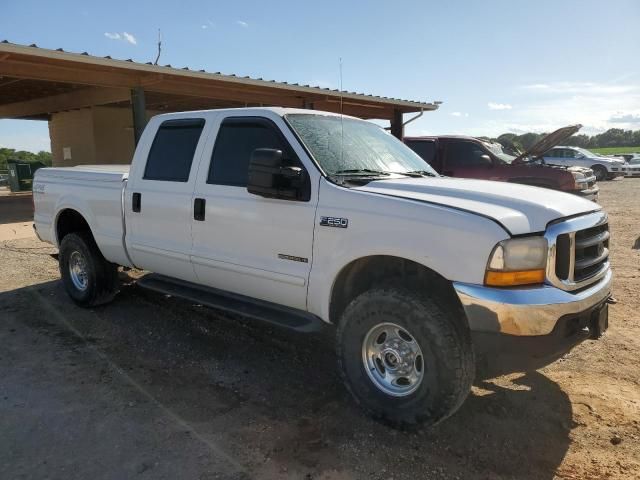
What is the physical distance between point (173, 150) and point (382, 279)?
2287mm

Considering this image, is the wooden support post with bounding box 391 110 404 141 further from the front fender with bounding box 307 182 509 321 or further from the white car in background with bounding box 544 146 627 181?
the front fender with bounding box 307 182 509 321

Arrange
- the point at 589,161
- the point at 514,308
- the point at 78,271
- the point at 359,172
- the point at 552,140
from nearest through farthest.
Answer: the point at 514,308 < the point at 359,172 < the point at 78,271 < the point at 552,140 < the point at 589,161

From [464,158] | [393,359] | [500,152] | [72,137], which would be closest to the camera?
[393,359]

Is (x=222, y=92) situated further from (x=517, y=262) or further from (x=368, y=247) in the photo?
(x=517, y=262)

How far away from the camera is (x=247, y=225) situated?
3.84m

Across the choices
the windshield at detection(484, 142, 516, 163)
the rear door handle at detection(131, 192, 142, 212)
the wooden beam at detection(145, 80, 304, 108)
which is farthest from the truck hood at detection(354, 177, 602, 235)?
the wooden beam at detection(145, 80, 304, 108)

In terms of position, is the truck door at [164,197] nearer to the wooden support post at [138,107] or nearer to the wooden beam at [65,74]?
the wooden beam at [65,74]

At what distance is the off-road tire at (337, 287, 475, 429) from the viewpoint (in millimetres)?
2908

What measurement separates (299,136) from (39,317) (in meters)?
3.57

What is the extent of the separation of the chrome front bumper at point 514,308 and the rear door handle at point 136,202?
310 centimetres

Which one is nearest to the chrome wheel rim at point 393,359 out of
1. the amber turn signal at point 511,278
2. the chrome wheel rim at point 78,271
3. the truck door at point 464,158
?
the amber turn signal at point 511,278

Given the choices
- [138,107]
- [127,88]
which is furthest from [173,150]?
[127,88]

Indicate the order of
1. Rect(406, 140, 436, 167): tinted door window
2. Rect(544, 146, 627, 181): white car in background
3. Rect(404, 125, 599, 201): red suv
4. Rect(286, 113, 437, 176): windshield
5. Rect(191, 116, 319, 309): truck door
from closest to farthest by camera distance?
1. Rect(191, 116, 319, 309): truck door
2. Rect(286, 113, 437, 176): windshield
3. Rect(404, 125, 599, 201): red suv
4. Rect(406, 140, 436, 167): tinted door window
5. Rect(544, 146, 627, 181): white car in background

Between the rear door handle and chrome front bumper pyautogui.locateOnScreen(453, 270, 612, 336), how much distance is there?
10.2 ft
